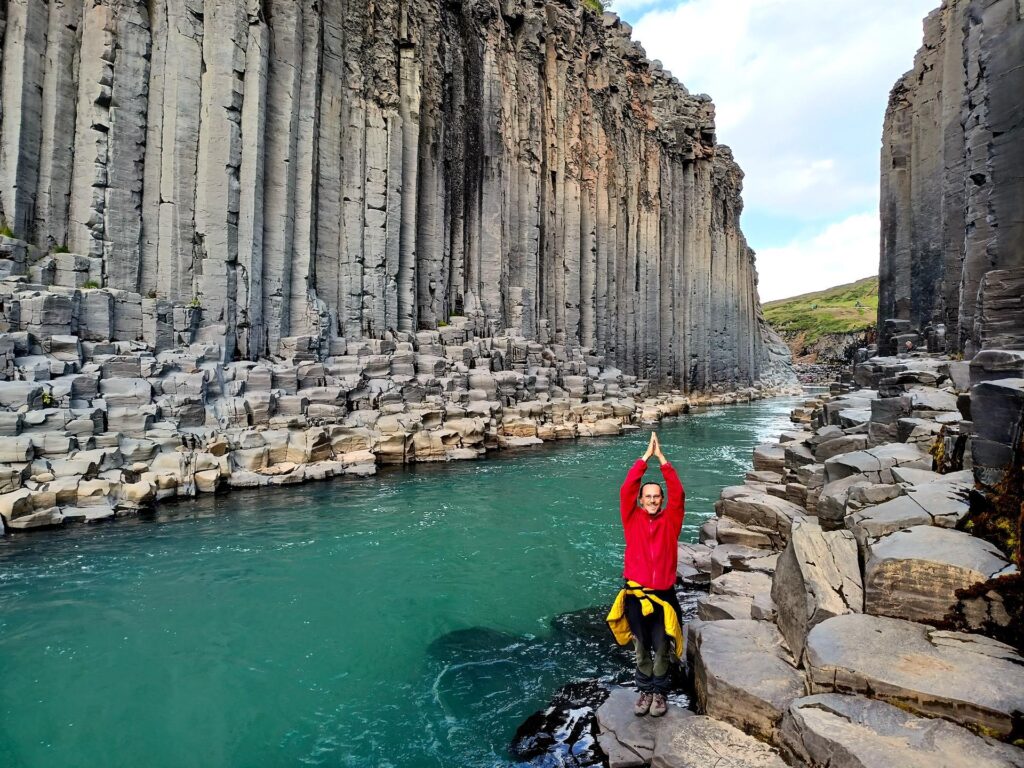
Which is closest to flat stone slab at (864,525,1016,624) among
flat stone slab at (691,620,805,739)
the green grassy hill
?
flat stone slab at (691,620,805,739)

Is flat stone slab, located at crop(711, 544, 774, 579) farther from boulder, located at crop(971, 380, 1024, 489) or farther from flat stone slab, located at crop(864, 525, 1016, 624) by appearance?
flat stone slab, located at crop(864, 525, 1016, 624)

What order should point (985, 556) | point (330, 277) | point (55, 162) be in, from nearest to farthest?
point (985, 556)
point (55, 162)
point (330, 277)

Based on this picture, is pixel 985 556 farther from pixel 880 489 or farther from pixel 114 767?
pixel 114 767

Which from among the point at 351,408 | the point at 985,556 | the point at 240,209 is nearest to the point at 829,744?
the point at 985,556

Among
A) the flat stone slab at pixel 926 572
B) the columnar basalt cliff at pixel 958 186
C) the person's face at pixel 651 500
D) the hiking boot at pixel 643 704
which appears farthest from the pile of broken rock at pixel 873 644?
the columnar basalt cliff at pixel 958 186

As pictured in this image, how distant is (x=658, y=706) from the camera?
508 centimetres

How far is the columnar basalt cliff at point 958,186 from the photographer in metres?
9.63

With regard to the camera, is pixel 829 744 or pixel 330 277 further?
pixel 330 277

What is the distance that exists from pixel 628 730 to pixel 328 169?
1036 inches

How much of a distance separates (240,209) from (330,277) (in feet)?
16.0

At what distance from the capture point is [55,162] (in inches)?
776

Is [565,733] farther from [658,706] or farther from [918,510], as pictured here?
[918,510]

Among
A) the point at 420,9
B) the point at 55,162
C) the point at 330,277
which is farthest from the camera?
the point at 420,9

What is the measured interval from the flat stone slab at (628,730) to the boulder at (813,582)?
1.28 m
